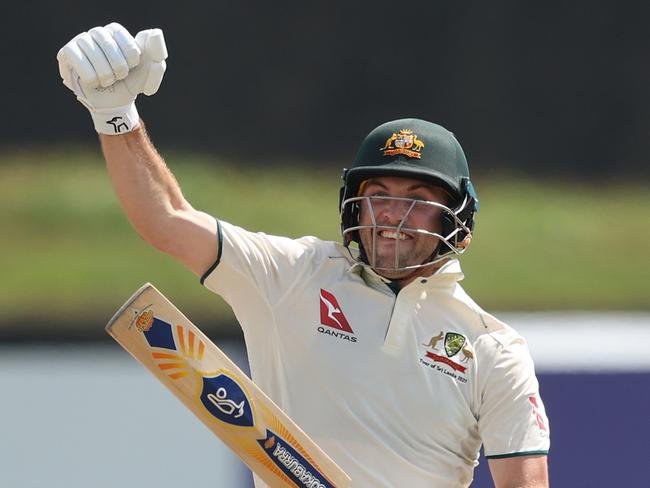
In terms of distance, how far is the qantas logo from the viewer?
293 cm

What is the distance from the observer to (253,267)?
2.86 metres

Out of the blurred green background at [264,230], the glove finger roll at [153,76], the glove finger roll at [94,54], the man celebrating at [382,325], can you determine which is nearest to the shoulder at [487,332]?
the man celebrating at [382,325]

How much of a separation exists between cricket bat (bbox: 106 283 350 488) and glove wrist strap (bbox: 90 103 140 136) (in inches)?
13.0

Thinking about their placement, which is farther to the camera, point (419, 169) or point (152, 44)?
point (419, 169)

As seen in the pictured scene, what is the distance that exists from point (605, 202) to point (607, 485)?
4529 mm

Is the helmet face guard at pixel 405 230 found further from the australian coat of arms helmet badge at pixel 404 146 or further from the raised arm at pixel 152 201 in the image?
the raised arm at pixel 152 201

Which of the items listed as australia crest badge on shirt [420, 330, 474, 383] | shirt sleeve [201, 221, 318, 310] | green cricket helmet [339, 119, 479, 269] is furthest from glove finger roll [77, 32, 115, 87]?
australia crest badge on shirt [420, 330, 474, 383]

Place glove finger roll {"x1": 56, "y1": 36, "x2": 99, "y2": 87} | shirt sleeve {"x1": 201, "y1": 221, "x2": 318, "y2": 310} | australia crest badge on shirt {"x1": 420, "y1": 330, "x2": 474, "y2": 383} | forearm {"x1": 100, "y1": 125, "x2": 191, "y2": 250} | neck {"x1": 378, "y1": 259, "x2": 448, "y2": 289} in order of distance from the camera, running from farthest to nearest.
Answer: neck {"x1": 378, "y1": 259, "x2": 448, "y2": 289}, australia crest badge on shirt {"x1": 420, "y1": 330, "x2": 474, "y2": 383}, shirt sleeve {"x1": 201, "y1": 221, "x2": 318, "y2": 310}, forearm {"x1": 100, "y1": 125, "x2": 191, "y2": 250}, glove finger roll {"x1": 56, "y1": 36, "x2": 99, "y2": 87}

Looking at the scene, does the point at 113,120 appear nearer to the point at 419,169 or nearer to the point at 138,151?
the point at 138,151

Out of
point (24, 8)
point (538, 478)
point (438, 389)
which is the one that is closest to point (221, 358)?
point (438, 389)

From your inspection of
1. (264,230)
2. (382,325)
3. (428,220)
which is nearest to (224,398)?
(382,325)

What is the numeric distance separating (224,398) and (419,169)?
26.8 inches

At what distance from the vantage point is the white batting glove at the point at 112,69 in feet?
8.60

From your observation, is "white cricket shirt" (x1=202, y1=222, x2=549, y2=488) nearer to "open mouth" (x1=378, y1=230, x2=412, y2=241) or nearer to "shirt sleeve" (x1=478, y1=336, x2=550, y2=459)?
"shirt sleeve" (x1=478, y1=336, x2=550, y2=459)
